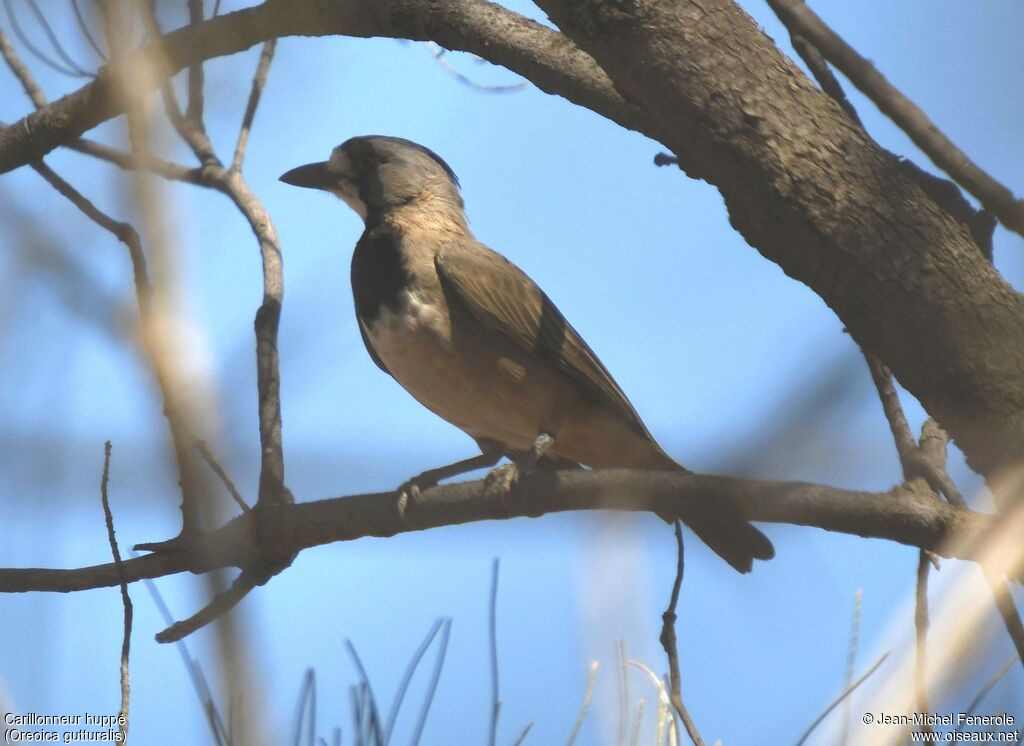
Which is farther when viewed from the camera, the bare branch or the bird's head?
the bird's head

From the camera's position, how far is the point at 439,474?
434 centimetres

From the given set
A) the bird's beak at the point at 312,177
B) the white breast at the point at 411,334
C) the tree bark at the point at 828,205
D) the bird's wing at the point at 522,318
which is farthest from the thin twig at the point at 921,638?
the bird's beak at the point at 312,177

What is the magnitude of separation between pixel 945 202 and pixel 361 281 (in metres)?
2.37

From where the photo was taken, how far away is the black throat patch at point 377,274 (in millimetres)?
4484

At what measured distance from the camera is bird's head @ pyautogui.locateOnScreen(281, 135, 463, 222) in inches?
206

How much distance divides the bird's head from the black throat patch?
34cm

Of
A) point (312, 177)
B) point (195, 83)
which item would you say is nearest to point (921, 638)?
point (195, 83)

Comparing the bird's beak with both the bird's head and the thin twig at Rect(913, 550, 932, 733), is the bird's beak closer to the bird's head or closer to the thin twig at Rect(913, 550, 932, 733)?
the bird's head

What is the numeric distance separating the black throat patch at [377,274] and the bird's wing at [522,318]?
0.17 m

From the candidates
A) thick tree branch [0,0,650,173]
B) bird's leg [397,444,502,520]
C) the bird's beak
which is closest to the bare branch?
thick tree branch [0,0,650,173]

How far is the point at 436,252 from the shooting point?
4.66 metres

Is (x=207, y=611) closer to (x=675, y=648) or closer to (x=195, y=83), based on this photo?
(x=675, y=648)

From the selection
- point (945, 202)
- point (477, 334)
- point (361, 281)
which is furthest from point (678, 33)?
point (361, 281)

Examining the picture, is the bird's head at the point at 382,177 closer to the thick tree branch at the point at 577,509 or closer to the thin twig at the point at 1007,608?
the thick tree branch at the point at 577,509
